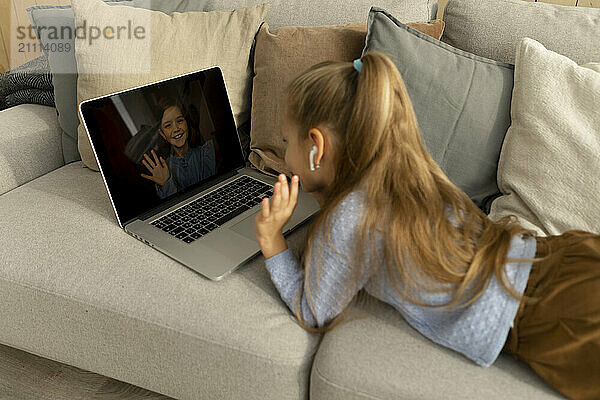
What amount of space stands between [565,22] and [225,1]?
988 millimetres

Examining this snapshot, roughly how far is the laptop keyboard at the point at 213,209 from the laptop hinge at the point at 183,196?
1.1 inches

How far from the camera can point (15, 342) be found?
125 cm

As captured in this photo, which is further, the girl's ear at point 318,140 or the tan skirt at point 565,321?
the girl's ear at point 318,140

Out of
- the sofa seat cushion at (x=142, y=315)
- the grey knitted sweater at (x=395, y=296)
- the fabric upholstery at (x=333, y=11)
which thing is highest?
the fabric upholstery at (x=333, y=11)

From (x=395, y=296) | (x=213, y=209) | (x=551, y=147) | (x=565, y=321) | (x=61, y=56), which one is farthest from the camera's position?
(x=61, y=56)

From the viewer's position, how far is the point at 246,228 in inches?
51.4

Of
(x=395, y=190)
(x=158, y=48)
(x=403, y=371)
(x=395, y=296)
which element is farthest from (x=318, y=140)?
(x=158, y=48)

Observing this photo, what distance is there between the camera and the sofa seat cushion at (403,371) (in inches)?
36.1

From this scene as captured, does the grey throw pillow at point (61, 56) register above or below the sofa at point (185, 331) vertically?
above

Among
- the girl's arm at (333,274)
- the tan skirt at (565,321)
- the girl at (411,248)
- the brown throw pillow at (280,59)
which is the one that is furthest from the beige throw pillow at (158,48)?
the tan skirt at (565,321)

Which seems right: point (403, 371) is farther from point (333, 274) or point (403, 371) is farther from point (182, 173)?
point (182, 173)

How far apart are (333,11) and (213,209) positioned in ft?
2.32

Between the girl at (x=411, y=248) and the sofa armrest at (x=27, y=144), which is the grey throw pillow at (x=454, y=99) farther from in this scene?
the sofa armrest at (x=27, y=144)

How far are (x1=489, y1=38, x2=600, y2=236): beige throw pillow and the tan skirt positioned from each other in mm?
224
